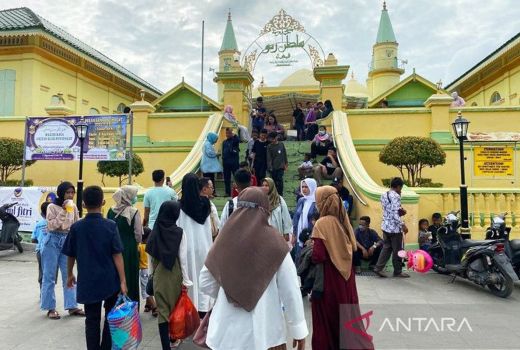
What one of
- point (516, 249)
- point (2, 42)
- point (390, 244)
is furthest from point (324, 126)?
point (2, 42)

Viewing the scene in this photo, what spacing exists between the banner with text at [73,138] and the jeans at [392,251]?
290 inches

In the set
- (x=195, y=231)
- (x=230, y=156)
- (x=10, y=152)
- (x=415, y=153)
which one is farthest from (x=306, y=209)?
(x=10, y=152)

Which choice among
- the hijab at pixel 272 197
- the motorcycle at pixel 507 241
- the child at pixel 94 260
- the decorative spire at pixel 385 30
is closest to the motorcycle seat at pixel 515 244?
the motorcycle at pixel 507 241

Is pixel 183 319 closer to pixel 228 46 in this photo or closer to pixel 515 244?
pixel 515 244

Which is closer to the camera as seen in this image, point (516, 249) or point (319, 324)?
point (319, 324)

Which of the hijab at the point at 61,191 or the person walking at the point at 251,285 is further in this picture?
the hijab at the point at 61,191

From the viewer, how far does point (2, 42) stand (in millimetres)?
18875

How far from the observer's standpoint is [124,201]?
477 cm

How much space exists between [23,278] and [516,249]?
8.47m

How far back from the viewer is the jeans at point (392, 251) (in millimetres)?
7215

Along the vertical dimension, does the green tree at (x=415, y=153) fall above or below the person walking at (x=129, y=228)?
above

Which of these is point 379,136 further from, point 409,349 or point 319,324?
point 319,324

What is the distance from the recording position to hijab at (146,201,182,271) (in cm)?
398

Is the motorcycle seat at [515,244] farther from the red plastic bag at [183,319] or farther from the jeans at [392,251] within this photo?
the red plastic bag at [183,319]
